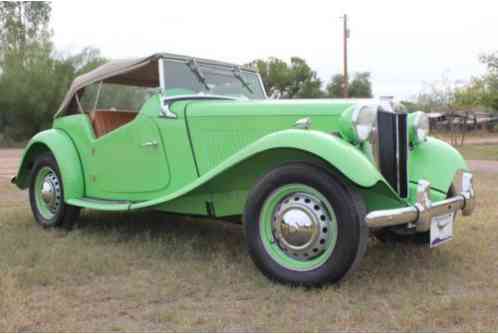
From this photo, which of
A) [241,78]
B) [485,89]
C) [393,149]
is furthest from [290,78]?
[393,149]

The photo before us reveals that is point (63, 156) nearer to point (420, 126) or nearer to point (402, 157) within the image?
point (402, 157)

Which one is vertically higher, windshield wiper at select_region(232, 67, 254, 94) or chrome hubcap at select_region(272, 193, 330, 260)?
windshield wiper at select_region(232, 67, 254, 94)

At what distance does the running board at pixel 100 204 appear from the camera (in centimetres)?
437

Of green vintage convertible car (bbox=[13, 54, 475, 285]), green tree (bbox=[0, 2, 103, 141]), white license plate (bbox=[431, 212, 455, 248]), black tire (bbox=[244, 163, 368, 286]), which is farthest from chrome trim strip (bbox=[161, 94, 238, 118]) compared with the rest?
green tree (bbox=[0, 2, 103, 141])

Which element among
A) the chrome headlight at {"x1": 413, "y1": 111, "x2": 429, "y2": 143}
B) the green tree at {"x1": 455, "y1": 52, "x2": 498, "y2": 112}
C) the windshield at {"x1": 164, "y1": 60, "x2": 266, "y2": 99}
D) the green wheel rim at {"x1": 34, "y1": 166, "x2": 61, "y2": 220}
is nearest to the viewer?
the chrome headlight at {"x1": 413, "y1": 111, "x2": 429, "y2": 143}

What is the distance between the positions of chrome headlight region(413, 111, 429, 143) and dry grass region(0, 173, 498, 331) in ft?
3.03

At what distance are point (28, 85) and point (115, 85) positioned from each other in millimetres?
22773

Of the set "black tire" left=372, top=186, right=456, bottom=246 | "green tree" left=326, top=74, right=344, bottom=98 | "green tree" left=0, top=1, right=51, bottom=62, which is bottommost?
"black tire" left=372, top=186, right=456, bottom=246

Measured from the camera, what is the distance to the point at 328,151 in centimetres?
313

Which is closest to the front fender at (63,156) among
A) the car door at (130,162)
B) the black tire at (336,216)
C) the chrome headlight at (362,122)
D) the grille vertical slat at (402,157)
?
the car door at (130,162)

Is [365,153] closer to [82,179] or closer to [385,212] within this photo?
[385,212]

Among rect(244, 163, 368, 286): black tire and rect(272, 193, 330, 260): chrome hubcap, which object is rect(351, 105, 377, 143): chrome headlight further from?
rect(272, 193, 330, 260): chrome hubcap

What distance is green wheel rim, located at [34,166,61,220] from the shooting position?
16.8 feet

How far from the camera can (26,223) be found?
541 centimetres
